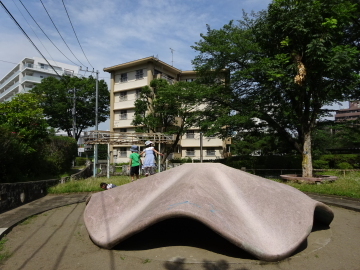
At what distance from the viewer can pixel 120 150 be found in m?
39.2

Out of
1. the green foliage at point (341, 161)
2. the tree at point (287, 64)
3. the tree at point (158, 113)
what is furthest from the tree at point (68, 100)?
the green foliage at point (341, 161)

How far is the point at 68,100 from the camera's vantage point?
39.1m

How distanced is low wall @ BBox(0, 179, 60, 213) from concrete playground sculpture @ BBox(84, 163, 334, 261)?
2.94m

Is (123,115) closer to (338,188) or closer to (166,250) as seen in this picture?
(338,188)

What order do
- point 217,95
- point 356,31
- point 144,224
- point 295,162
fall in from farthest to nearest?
point 295,162 → point 217,95 → point 356,31 → point 144,224

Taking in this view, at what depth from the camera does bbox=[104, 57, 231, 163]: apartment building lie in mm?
36875

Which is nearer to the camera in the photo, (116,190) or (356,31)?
(116,190)

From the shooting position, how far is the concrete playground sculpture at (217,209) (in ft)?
14.1

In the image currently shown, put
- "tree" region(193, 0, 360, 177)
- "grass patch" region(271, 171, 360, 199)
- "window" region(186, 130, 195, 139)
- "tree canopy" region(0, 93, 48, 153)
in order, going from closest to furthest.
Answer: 1. "grass patch" region(271, 171, 360, 199)
2. "tree canopy" region(0, 93, 48, 153)
3. "tree" region(193, 0, 360, 177)
4. "window" region(186, 130, 195, 139)

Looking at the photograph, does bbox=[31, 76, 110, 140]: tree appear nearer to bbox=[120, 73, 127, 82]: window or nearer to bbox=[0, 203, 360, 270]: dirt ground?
bbox=[120, 73, 127, 82]: window

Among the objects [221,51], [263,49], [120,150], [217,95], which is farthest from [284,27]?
[120,150]

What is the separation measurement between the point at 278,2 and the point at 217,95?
710cm

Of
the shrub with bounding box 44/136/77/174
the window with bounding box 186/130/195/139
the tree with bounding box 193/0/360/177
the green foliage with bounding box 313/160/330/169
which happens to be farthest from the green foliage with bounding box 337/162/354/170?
the window with bounding box 186/130/195/139

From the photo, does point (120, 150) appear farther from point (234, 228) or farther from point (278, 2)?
point (234, 228)
